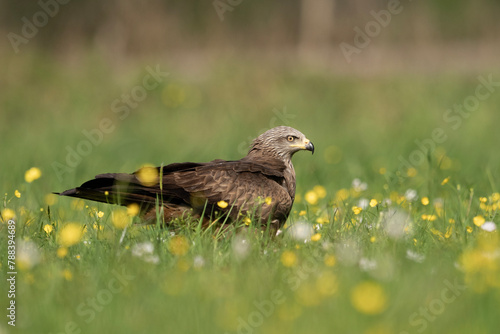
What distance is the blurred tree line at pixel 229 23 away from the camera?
14102 mm

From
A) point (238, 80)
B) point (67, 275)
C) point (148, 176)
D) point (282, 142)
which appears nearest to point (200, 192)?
point (148, 176)

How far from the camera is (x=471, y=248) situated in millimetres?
4031

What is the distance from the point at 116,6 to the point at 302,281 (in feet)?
37.6

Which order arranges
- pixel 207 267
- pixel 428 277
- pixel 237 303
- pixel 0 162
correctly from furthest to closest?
1. pixel 0 162
2. pixel 207 267
3. pixel 428 277
4. pixel 237 303

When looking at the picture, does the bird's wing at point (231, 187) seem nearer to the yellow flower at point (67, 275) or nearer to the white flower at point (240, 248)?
the white flower at point (240, 248)

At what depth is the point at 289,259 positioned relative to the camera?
3748mm

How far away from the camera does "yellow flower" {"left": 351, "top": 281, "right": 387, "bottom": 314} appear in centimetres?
285

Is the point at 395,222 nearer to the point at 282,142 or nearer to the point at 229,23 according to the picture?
the point at 282,142

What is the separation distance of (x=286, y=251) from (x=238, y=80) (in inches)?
308

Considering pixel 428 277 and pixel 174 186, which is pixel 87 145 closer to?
pixel 174 186

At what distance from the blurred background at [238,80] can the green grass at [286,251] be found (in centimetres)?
Result: 7

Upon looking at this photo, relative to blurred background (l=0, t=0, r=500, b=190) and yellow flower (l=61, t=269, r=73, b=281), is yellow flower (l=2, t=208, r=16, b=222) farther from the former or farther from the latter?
blurred background (l=0, t=0, r=500, b=190)

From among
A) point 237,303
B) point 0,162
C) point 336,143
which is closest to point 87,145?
point 0,162

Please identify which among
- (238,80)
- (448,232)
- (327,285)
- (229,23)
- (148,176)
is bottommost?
(448,232)
